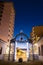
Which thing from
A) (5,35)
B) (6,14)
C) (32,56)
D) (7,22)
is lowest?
(32,56)

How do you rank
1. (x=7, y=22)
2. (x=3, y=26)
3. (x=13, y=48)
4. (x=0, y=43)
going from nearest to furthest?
(x=0, y=43), (x=13, y=48), (x=3, y=26), (x=7, y=22)

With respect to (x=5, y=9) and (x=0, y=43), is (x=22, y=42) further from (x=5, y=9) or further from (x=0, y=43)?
(x=5, y=9)

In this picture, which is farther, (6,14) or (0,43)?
(6,14)

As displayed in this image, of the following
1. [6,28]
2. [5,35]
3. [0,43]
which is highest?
[6,28]

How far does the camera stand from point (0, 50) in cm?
2242

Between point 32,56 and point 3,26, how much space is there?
80.2 feet

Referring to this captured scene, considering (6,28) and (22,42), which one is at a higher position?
(6,28)

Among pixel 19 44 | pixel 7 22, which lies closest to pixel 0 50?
pixel 19 44

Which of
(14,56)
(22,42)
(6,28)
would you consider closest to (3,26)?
(6,28)

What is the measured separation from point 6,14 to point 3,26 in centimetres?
759

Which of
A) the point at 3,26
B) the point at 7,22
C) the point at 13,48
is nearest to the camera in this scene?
the point at 13,48

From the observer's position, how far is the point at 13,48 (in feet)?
80.4

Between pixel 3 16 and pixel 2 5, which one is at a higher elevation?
pixel 2 5

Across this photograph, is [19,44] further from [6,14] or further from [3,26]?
[6,14]
